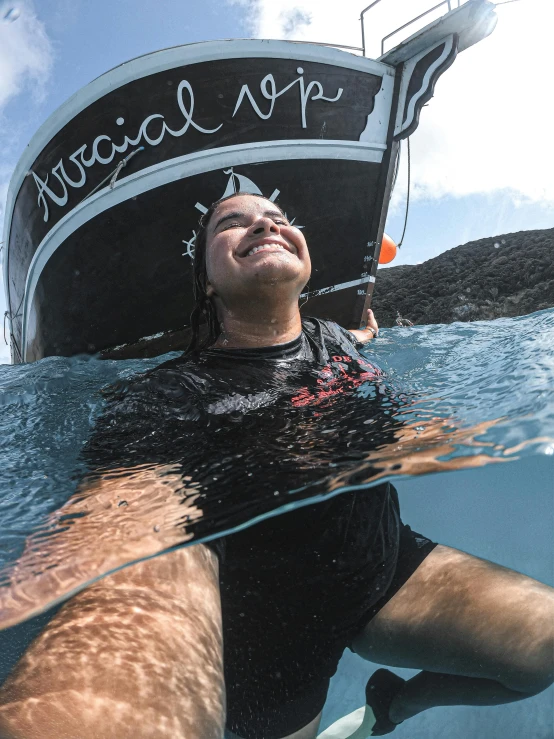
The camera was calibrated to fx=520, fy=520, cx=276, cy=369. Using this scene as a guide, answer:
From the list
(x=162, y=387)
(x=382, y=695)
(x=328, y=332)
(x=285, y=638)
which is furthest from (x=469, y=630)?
(x=328, y=332)

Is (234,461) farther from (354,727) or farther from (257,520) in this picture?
(354,727)

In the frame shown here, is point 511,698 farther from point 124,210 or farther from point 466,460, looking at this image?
point 124,210

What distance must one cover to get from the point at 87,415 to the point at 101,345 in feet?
8.28

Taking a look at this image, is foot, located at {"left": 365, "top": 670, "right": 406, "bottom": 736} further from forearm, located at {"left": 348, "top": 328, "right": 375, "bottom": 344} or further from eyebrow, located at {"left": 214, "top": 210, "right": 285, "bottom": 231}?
eyebrow, located at {"left": 214, "top": 210, "right": 285, "bottom": 231}

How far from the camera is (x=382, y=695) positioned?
8.17 ft

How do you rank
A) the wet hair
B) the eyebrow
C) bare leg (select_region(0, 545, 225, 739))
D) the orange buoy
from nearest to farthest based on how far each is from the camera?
bare leg (select_region(0, 545, 225, 739)) < the eyebrow < the wet hair < the orange buoy

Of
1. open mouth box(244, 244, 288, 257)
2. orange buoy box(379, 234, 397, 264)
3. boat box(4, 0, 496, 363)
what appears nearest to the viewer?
open mouth box(244, 244, 288, 257)

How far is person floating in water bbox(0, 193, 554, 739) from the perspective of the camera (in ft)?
4.74

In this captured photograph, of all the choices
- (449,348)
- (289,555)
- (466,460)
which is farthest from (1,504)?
(449,348)

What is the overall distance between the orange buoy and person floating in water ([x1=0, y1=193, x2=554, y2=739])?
17.5 ft

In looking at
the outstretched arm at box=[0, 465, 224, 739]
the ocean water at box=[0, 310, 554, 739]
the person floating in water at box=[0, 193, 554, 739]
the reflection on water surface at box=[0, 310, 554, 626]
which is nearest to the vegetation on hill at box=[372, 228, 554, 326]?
the ocean water at box=[0, 310, 554, 739]

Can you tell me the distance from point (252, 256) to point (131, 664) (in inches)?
64.0

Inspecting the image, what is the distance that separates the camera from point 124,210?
507 centimetres

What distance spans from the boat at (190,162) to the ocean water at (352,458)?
3.81 feet
